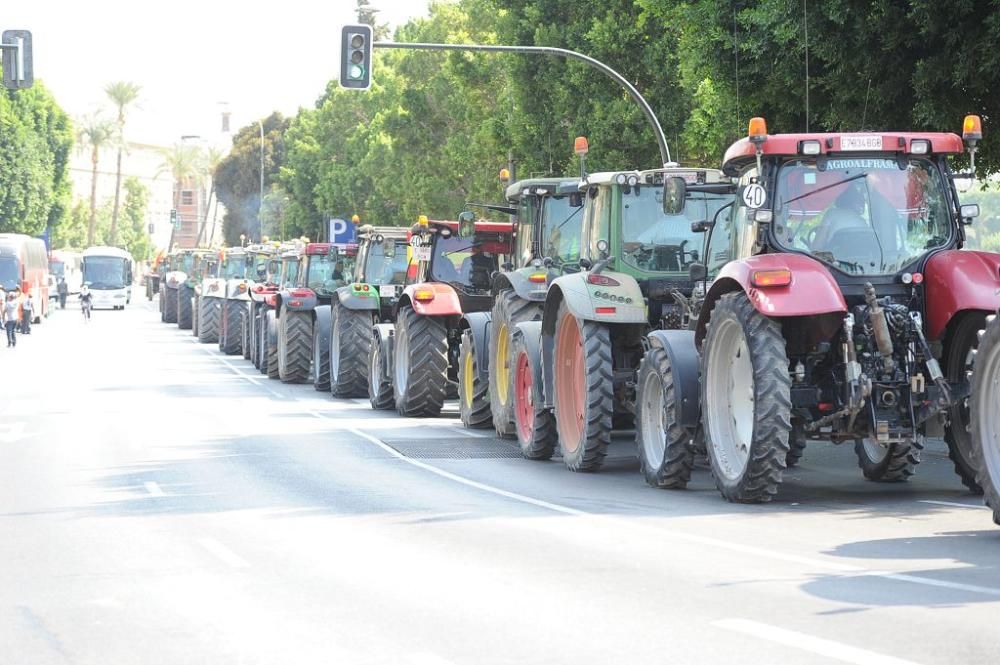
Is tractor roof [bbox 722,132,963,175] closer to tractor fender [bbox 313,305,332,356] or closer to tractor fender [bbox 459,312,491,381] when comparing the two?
tractor fender [bbox 459,312,491,381]

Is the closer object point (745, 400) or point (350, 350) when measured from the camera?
point (745, 400)

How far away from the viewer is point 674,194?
14.3 meters

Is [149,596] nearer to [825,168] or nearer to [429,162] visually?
[825,168]

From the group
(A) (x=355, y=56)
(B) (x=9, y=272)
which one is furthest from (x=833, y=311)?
(B) (x=9, y=272)

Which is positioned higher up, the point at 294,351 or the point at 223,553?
the point at 294,351

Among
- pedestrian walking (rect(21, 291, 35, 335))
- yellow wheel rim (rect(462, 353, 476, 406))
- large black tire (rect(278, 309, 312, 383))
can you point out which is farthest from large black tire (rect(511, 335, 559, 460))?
pedestrian walking (rect(21, 291, 35, 335))

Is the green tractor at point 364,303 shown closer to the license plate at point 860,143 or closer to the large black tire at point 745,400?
the large black tire at point 745,400

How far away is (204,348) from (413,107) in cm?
1646

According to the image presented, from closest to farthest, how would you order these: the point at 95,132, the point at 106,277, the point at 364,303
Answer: the point at 364,303 → the point at 106,277 → the point at 95,132

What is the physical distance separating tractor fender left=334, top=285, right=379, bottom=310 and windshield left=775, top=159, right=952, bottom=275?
14.4 m

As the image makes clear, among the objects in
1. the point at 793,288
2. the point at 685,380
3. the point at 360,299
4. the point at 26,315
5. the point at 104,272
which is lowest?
the point at 26,315

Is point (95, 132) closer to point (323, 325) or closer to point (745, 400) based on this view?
point (323, 325)

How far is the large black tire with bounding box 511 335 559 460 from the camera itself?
17.7 metres

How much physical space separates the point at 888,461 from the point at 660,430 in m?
1.96
